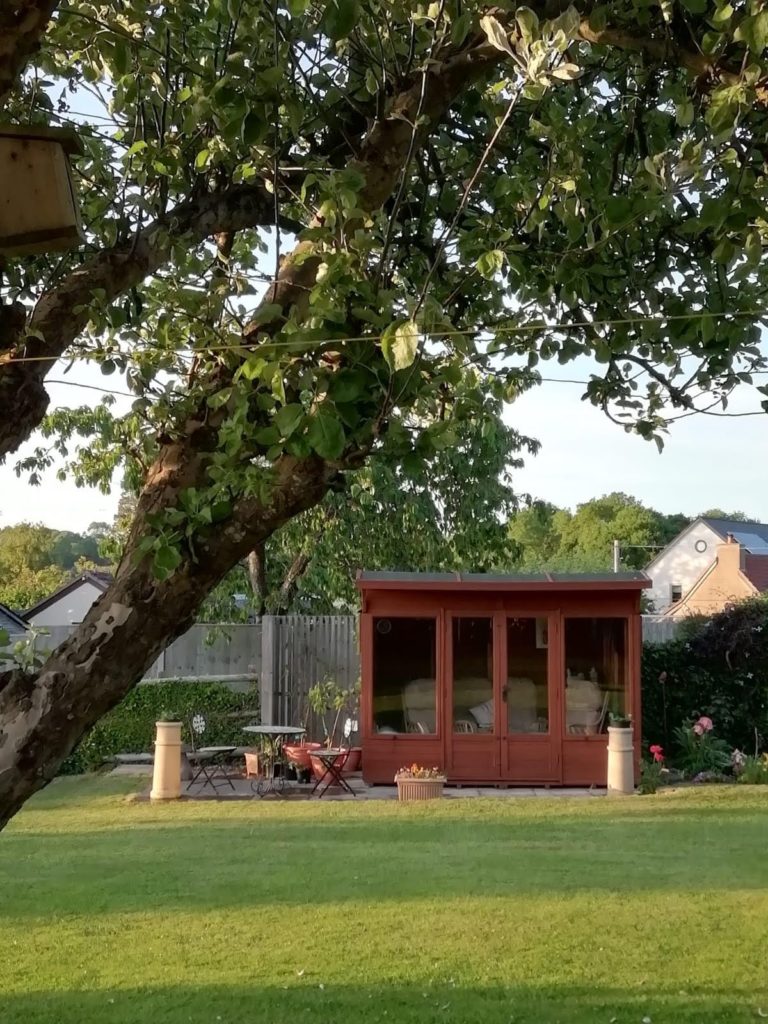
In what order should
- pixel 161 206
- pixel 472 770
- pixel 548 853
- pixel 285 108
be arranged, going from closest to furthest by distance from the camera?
pixel 285 108
pixel 161 206
pixel 548 853
pixel 472 770

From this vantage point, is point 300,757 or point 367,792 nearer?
point 367,792

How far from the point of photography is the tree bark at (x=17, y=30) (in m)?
2.16

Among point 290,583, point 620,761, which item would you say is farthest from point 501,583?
point 290,583

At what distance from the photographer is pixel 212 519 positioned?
262 centimetres

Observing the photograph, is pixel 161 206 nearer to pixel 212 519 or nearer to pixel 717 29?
pixel 212 519

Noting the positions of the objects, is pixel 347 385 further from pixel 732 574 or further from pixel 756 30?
pixel 732 574

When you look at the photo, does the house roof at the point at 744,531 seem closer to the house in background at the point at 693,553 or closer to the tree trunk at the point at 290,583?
the house in background at the point at 693,553

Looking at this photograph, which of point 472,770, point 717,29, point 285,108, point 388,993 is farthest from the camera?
point 472,770

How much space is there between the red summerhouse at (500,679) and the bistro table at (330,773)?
444 millimetres

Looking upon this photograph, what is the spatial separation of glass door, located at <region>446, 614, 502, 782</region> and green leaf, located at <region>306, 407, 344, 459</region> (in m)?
9.98

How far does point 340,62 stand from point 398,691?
356 inches

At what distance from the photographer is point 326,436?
7.61 ft

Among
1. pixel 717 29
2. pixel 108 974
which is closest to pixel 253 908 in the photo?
pixel 108 974

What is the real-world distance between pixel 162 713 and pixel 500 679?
439 centimetres
